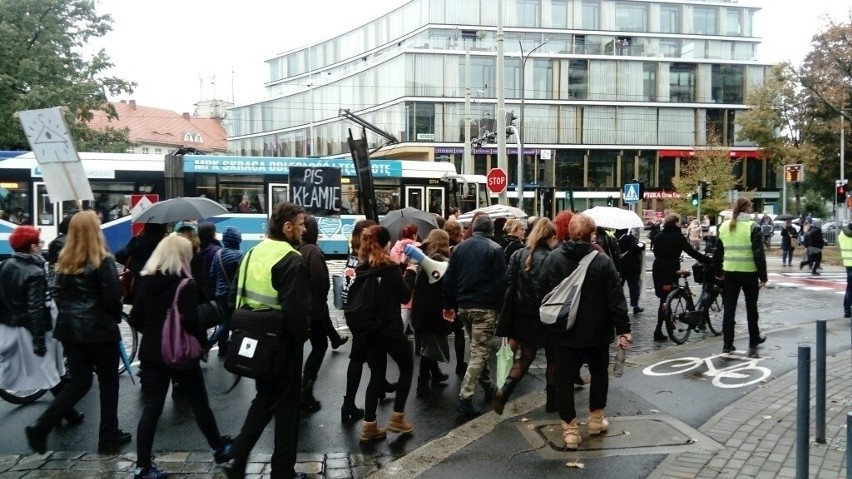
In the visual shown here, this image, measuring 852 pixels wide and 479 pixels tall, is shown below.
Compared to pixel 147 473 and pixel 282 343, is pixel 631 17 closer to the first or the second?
pixel 282 343

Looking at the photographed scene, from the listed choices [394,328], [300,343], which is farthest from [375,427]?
[300,343]

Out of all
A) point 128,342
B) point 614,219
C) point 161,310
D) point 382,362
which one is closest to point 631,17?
point 614,219

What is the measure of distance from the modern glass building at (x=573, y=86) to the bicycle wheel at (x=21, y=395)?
48.6m

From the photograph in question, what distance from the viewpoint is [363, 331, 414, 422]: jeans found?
20.5ft

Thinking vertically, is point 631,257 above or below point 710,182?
below

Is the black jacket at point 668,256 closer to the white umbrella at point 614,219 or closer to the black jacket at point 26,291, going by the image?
the white umbrella at point 614,219

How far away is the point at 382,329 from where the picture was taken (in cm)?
620

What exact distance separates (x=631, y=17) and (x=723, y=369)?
57339 millimetres

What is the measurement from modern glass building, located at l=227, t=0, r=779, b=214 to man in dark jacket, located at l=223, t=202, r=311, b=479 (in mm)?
50532

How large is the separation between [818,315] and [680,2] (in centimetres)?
5357

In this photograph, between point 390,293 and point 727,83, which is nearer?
point 390,293

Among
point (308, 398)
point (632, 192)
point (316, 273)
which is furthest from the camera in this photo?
point (632, 192)

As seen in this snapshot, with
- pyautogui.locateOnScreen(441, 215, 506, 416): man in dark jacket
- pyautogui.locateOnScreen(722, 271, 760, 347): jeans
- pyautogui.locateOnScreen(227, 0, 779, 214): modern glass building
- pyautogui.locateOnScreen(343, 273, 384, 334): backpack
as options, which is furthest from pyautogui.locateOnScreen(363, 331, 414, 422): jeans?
pyautogui.locateOnScreen(227, 0, 779, 214): modern glass building

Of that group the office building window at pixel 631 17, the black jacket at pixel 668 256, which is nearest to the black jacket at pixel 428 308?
the black jacket at pixel 668 256
